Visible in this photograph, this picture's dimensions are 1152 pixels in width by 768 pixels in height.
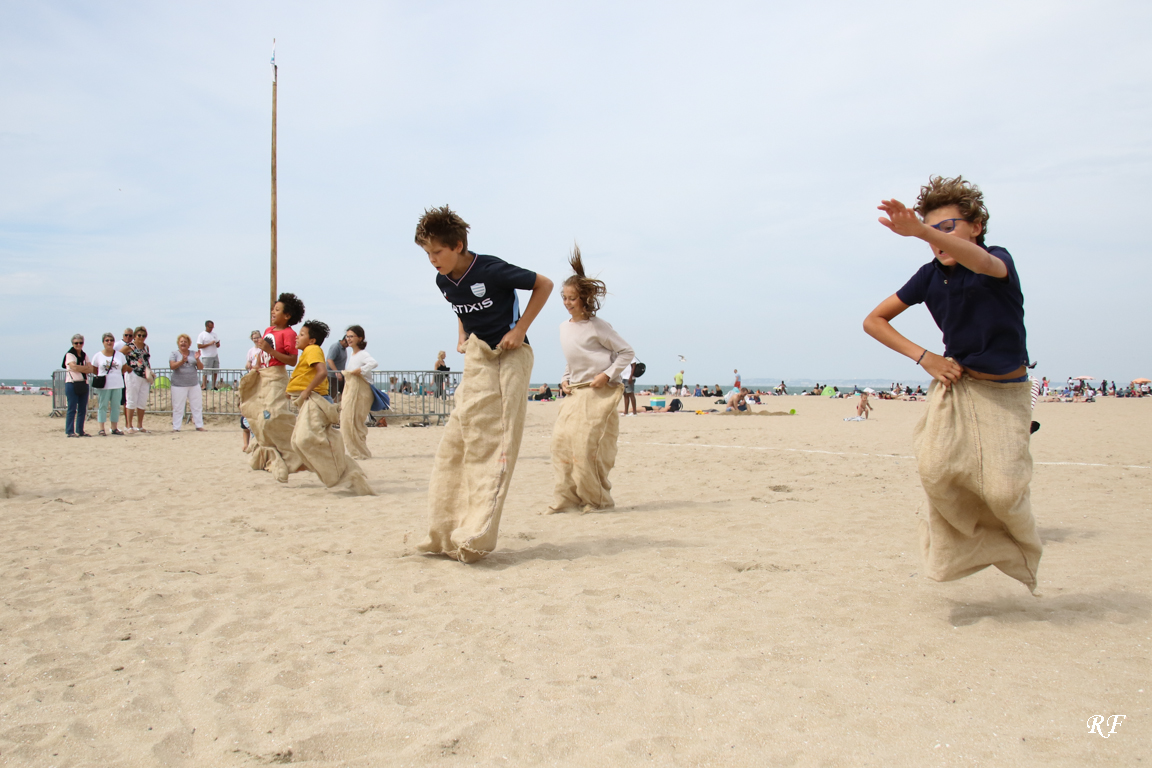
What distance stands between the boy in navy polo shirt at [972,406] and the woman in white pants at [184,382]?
14.1 m

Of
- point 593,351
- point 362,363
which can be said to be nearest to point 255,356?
point 362,363

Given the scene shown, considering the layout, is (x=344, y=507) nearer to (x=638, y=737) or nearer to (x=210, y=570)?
(x=210, y=570)

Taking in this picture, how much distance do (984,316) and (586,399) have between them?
3.58 metres

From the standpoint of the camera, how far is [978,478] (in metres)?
3.12

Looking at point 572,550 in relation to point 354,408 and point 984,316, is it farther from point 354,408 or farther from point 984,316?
point 354,408

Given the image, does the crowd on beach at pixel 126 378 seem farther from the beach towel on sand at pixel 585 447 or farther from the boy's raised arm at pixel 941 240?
the boy's raised arm at pixel 941 240

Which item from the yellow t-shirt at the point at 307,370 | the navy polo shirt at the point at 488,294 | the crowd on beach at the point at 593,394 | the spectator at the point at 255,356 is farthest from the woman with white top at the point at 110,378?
the navy polo shirt at the point at 488,294

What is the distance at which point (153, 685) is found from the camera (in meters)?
2.75

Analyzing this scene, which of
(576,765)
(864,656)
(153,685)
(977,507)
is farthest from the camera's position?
(977,507)

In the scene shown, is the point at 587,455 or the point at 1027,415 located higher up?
the point at 1027,415

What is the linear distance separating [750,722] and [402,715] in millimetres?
1147

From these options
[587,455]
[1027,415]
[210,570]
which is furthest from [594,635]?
[587,455]

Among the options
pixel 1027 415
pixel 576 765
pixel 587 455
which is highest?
pixel 1027 415

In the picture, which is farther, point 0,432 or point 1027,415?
point 0,432
